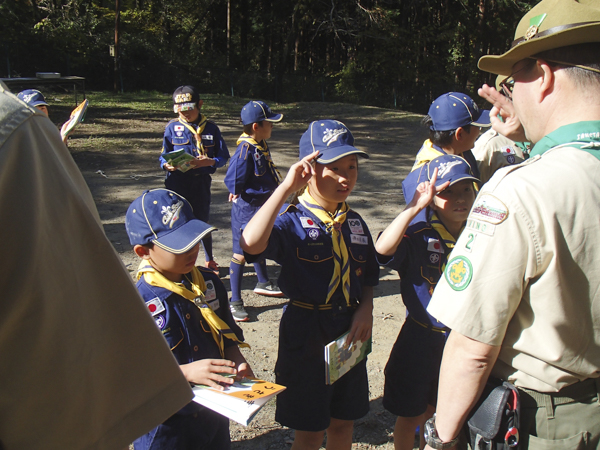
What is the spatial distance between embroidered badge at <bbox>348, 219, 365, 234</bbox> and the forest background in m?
25.2

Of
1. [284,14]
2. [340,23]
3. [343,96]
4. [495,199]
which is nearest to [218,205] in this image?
[495,199]

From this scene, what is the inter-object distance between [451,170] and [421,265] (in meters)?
0.58

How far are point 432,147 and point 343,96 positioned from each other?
2641 centimetres

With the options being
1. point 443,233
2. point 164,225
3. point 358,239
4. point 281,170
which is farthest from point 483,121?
point 281,170

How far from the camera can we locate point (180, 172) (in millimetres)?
5777

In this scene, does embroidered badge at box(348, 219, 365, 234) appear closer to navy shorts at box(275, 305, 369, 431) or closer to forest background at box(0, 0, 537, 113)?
navy shorts at box(275, 305, 369, 431)

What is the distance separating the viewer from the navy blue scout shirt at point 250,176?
17.0 feet

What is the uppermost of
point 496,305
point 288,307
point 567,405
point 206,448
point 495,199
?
point 495,199

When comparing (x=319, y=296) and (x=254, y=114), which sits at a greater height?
(x=254, y=114)

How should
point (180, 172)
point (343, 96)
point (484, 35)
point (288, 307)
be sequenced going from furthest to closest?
point (484, 35) < point (343, 96) < point (180, 172) < point (288, 307)

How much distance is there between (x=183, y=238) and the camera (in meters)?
2.35

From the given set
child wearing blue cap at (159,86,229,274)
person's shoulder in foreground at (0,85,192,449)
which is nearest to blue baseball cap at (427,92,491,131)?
child wearing blue cap at (159,86,229,274)

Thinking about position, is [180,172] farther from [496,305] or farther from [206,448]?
[496,305]

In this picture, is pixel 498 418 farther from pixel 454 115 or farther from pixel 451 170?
pixel 454 115
